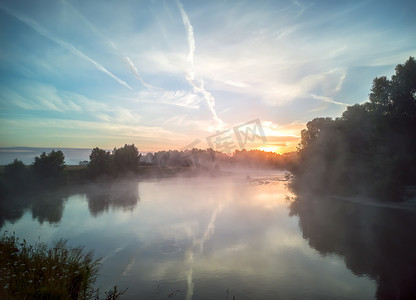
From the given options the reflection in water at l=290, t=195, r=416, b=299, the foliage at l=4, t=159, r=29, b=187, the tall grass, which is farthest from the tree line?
the foliage at l=4, t=159, r=29, b=187

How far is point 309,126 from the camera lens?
71500mm

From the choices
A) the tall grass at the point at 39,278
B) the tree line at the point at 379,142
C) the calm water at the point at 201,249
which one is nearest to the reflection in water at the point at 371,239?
the calm water at the point at 201,249

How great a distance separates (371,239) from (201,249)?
1659cm

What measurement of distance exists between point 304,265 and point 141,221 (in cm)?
2092

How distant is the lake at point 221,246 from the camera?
606 inches

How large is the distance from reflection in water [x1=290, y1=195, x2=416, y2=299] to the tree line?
5.31m

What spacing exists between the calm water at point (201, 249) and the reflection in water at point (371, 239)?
2.32 ft

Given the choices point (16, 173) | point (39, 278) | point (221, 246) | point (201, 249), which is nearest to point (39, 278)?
point (39, 278)

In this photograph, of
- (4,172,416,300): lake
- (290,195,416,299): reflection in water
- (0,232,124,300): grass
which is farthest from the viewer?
(290,195,416,299): reflection in water

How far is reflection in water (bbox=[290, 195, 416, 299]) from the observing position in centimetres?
1647

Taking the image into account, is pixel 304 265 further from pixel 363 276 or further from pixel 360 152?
pixel 360 152

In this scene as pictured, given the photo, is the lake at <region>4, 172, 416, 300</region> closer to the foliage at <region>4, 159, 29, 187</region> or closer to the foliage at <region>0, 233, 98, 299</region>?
the foliage at <region>0, 233, 98, 299</region>

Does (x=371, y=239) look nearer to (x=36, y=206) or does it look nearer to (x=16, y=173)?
(x=36, y=206)

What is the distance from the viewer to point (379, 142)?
40.8m
